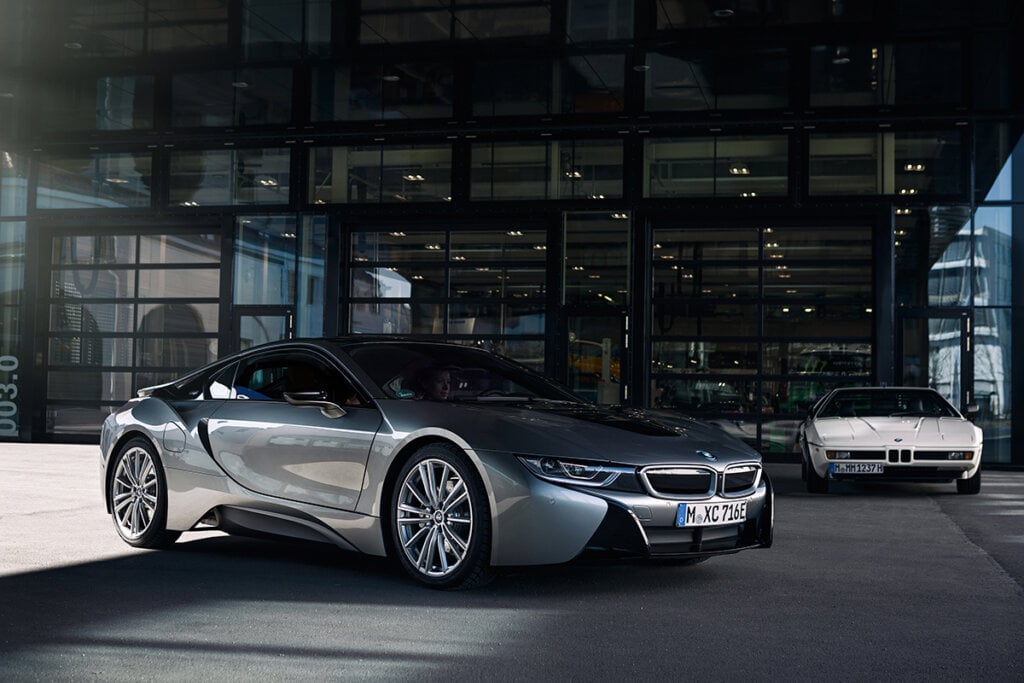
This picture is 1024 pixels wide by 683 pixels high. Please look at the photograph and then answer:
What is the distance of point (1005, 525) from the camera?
9.94 meters

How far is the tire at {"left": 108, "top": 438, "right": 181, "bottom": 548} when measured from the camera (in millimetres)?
7531

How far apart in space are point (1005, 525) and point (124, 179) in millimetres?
15296

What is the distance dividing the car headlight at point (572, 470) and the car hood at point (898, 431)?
23.1 ft

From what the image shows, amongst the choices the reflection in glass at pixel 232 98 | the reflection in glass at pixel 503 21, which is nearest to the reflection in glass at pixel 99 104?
the reflection in glass at pixel 232 98

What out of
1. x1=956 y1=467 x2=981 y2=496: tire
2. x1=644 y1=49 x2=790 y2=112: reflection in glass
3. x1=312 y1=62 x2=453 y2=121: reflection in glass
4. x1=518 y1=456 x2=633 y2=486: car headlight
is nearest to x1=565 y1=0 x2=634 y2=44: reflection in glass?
x1=644 y1=49 x2=790 y2=112: reflection in glass

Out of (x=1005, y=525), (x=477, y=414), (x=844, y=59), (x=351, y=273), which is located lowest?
(x=1005, y=525)

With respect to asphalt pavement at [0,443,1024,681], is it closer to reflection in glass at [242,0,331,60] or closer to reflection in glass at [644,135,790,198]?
reflection in glass at [644,135,790,198]

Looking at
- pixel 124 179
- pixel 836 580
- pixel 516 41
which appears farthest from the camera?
pixel 124 179

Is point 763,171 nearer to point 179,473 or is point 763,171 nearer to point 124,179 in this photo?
point 124,179

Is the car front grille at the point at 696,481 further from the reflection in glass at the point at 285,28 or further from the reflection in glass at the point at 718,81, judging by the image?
the reflection in glass at the point at 285,28

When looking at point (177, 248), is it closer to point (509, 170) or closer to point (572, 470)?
point (509, 170)

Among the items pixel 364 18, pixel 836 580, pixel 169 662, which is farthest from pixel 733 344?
pixel 169 662

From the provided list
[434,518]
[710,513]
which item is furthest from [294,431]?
[710,513]

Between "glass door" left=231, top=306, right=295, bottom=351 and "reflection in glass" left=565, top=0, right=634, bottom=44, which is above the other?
"reflection in glass" left=565, top=0, right=634, bottom=44
